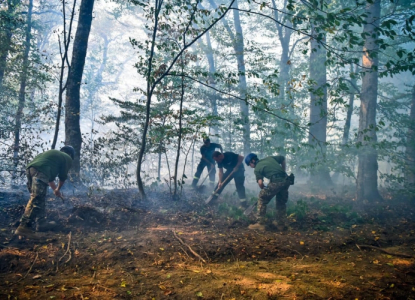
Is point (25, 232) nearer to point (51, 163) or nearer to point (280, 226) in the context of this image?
point (51, 163)

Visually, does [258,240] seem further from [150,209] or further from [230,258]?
[150,209]

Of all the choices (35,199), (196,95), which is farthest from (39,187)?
(196,95)

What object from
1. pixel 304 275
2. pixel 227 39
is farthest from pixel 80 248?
pixel 227 39

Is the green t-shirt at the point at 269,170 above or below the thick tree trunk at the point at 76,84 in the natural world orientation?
below

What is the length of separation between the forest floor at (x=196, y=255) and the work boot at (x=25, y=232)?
0.19m

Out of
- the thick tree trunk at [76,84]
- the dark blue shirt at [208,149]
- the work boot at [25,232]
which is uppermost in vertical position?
the thick tree trunk at [76,84]

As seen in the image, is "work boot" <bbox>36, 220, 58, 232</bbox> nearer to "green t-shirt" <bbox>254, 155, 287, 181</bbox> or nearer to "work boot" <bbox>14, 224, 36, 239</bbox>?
"work boot" <bbox>14, 224, 36, 239</bbox>

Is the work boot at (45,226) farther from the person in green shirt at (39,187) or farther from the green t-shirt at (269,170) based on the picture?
the green t-shirt at (269,170)

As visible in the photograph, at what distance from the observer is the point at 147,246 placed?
477 centimetres

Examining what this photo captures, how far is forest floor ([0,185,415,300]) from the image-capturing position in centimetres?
315

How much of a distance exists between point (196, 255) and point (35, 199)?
12.1 feet

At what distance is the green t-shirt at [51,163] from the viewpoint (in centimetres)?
556

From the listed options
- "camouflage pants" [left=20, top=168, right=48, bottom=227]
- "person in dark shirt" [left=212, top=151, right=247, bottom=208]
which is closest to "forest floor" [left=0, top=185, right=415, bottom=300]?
"camouflage pants" [left=20, top=168, right=48, bottom=227]

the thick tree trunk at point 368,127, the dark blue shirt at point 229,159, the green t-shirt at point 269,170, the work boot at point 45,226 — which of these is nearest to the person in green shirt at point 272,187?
the green t-shirt at point 269,170
